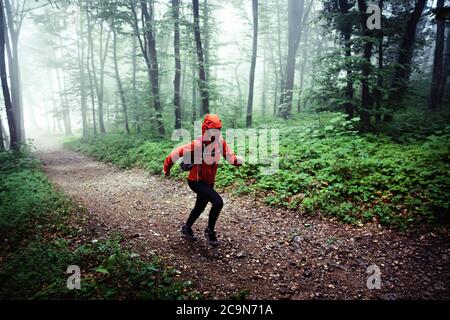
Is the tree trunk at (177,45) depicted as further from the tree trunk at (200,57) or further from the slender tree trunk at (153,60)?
the slender tree trunk at (153,60)

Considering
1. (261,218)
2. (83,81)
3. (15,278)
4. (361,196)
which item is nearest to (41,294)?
(15,278)

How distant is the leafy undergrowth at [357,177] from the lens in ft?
17.3

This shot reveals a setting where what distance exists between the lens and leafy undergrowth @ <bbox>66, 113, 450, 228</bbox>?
17.3 ft

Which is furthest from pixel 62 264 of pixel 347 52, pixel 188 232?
pixel 347 52

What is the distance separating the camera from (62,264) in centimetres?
391

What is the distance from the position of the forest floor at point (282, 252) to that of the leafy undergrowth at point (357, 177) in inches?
14.9

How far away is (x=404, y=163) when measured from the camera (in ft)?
20.3

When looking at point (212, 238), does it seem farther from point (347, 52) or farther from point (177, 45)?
point (177, 45)

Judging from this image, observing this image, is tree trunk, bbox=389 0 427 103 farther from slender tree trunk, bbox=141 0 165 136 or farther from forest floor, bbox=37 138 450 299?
slender tree trunk, bbox=141 0 165 136

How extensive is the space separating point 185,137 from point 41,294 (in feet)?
36.8

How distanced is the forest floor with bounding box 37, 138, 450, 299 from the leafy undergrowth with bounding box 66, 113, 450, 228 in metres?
0.38

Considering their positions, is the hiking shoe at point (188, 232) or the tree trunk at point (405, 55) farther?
the tree trunk at point (405, 55)

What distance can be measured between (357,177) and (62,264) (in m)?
6.63

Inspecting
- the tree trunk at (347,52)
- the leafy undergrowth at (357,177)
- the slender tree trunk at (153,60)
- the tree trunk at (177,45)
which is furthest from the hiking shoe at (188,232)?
the slender tree trunk at (153,60)
